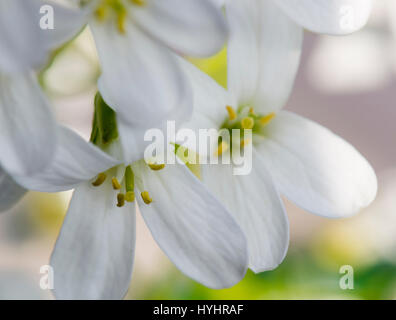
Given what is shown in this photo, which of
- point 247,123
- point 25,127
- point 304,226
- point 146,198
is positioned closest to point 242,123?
point 247,123

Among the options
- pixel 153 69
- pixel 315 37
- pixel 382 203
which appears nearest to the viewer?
pixel 153 69

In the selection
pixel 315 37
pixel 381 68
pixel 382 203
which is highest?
pixel 315 37

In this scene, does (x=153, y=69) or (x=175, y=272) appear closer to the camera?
(x=153, y=69)

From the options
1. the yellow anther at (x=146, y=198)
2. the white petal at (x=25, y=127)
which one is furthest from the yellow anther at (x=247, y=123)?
the white petal at (x=25, y=127)

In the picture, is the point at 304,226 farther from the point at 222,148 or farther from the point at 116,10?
the point at 116,10

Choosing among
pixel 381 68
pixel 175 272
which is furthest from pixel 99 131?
pixel 381 68

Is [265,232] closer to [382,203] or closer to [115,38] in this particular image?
[115,38]
